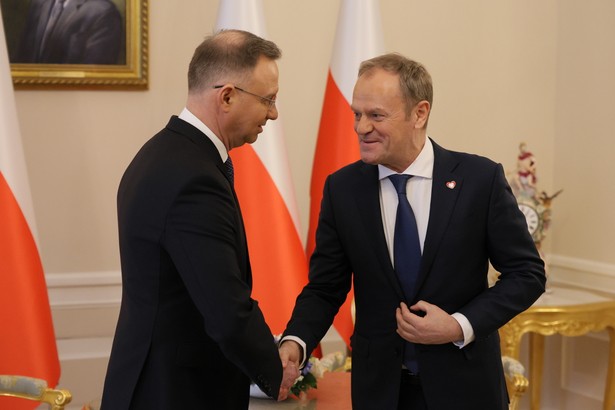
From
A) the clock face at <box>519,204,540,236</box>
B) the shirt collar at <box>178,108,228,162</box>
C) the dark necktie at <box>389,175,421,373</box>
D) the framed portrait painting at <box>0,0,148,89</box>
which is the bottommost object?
the clock face at <box>519,204,540,236</box>

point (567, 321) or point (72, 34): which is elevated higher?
point (72, 34)

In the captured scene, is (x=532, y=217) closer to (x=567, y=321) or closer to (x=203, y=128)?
(x=567, y=321)

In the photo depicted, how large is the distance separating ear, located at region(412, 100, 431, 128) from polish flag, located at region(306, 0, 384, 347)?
1894mm

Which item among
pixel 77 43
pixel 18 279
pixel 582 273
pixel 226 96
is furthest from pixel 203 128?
pixel 582 273

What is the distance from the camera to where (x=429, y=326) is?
2117mm

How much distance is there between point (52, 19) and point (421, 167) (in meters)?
2.66

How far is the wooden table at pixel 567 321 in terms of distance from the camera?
441cm

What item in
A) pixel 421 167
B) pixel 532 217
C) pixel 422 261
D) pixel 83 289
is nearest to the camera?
pixel 422 261

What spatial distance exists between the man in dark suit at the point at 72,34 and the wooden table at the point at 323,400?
2.22 metres

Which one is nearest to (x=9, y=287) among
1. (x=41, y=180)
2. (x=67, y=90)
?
(x=41, y=180)

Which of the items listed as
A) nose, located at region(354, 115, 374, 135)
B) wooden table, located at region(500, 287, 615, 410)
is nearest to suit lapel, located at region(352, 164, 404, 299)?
nose, located at region(354, 115, 374, 135)

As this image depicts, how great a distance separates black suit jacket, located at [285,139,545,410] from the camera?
2.19m

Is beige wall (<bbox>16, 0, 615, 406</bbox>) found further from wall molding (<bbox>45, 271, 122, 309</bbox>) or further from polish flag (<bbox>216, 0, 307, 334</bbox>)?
polish flag (<bbox>216, 0, 307, 334</bbox>)

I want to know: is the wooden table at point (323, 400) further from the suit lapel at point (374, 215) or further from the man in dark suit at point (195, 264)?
the suit lapel at point (374, 215)
